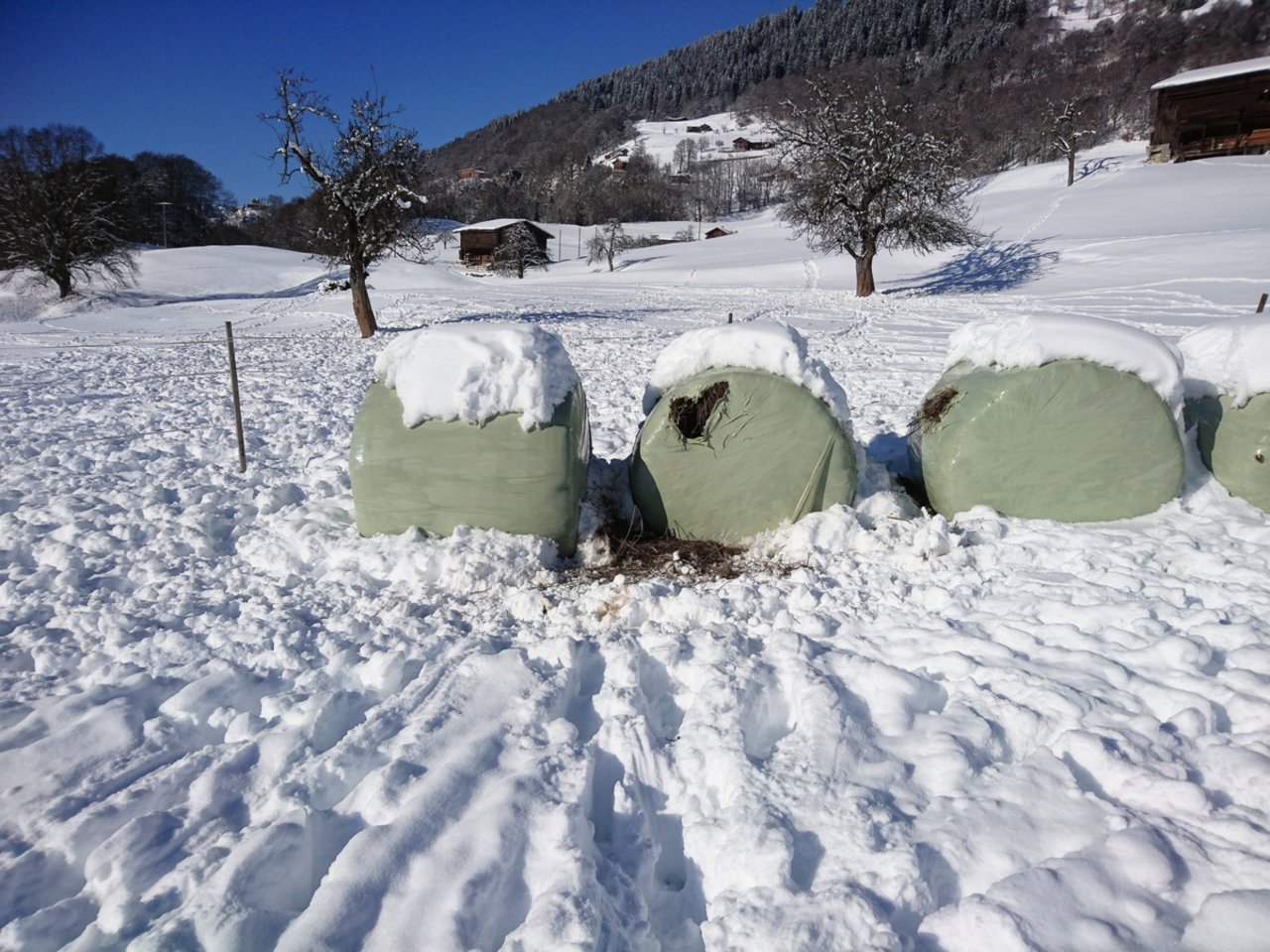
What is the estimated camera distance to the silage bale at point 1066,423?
172 inches

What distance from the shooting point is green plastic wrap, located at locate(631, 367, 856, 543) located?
176 inches

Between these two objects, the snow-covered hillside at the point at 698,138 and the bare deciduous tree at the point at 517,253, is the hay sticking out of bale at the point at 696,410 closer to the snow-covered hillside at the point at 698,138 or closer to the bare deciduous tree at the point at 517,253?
the bare deciduous tree at the point at 517,253

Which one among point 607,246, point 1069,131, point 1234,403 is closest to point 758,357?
point 1234,403

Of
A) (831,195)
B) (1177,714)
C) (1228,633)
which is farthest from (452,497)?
(831,195)

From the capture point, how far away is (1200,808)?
89.7 inches

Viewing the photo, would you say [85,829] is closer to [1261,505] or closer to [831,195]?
[1261,505]

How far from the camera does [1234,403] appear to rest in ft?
14.9

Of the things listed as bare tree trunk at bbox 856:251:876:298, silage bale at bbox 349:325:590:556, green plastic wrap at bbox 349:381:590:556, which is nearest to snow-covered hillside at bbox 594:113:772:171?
bare tree trunk at bbox 856:251:876:298

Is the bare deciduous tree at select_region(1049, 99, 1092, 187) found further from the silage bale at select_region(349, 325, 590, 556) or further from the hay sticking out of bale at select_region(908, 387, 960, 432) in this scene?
the silage bale at select_region(349, 325, 590, 556)

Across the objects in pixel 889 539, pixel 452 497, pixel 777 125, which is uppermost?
pixel 777 125

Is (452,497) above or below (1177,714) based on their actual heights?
above

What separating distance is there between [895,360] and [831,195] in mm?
14165

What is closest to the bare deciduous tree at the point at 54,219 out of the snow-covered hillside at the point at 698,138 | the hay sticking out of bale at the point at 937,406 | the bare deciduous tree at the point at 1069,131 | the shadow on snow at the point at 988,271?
the shadow on snow at the point at 988,271

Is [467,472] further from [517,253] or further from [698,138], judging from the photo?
[698,138]
